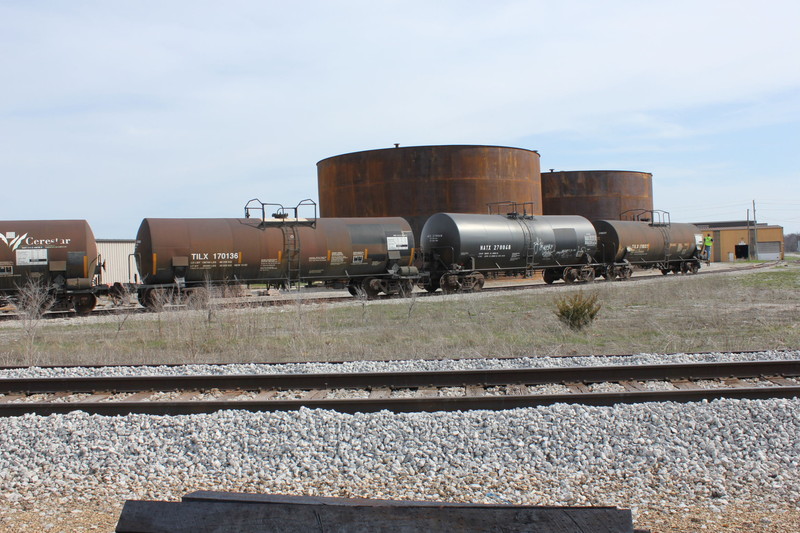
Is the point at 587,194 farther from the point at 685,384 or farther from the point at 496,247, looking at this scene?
the point at 685,384

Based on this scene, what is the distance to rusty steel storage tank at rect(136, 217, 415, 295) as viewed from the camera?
21.1 meters

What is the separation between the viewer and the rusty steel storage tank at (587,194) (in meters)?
A: 52.2

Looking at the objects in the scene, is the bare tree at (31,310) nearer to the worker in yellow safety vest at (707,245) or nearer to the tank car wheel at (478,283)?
the tank car wheel at (478,283)

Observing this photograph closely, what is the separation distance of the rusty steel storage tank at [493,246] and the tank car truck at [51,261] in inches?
496

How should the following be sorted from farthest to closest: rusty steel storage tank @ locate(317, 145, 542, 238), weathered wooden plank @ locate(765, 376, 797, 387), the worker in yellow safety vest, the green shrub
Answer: the worker in yellow safety vest < rusty steel storage tank @ locate(317, 145, 542, 238) < the green shrub < weathered wooden plank @ locate(765, 376, 797, 387)

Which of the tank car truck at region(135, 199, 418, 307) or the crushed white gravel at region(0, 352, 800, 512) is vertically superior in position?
the tank car truck at region(135, 199, 418, 307)

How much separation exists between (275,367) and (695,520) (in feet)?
23.1

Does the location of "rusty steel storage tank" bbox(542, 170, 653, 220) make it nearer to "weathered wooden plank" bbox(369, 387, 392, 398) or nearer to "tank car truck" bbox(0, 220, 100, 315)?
"tank car truck" bbox(0, 220, 100, 315)

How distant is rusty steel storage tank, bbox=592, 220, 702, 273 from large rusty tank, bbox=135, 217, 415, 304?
12.8 meters

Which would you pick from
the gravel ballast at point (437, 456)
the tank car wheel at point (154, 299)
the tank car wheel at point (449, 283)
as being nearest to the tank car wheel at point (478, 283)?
the tank car wheel at point (449, 283)

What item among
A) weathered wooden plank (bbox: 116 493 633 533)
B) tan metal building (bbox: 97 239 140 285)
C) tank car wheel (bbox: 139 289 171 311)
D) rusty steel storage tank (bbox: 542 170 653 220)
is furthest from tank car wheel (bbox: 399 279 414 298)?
rusty steel storage tank (bbox: 542 170 653 220)

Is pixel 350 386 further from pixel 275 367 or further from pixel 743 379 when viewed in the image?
pixel 743 379

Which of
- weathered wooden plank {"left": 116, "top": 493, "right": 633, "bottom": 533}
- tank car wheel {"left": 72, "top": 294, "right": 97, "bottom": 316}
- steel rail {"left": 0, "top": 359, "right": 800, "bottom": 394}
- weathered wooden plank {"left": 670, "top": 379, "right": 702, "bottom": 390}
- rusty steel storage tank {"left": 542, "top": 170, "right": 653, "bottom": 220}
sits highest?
rusty steel storage tank {"left": 542, "top": 170, "right": 653, "bottom": 220}

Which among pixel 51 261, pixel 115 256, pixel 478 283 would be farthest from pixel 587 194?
pixel 51 261
